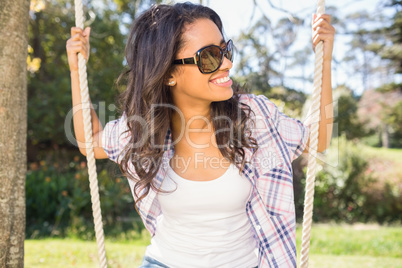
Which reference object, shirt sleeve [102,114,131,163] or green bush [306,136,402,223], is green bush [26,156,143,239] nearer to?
shirt sleeve [102,114,131,163]

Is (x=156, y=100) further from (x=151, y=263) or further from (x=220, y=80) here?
(x=151, y=263)

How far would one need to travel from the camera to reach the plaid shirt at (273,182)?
4.80 ft

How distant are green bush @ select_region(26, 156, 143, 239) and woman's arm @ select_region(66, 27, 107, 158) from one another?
3496 mm

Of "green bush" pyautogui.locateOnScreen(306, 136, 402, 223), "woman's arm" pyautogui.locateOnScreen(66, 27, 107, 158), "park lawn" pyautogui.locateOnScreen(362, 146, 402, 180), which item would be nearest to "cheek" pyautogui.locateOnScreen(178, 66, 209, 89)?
"woman's arm" pyautogui.locateOnScreen(66, 27, 107, 158)

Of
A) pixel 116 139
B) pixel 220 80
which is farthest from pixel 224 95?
pixel 116 139

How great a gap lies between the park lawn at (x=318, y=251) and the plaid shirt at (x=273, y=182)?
2.39 metres

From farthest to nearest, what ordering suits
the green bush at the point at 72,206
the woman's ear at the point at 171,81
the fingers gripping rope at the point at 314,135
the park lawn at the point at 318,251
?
the green bush at the point at 72,206 < the park lawn at the point at 318,251 < the woman's ear at the point at 171,81 < the fingers gripping rope at the point at 314,135

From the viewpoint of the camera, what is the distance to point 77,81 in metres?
1.73

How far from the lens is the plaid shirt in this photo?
4.80 feet

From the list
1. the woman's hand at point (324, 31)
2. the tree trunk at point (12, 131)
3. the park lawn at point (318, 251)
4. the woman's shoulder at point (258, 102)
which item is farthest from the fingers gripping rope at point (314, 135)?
the park lawn at point (318, 251)

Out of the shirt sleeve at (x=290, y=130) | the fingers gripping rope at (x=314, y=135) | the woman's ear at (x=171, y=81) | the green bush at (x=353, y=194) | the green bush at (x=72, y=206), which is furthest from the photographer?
the green bush at (x=353, y=194)

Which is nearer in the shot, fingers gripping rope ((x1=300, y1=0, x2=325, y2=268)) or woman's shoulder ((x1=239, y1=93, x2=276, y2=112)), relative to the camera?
fingers gripping rope ((x1=300, y1=0, x2=325, y2=268))

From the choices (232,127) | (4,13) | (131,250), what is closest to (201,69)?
(232,127)

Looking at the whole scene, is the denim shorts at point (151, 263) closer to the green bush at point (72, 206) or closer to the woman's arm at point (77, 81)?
the woman's arm at point (77, 81)
